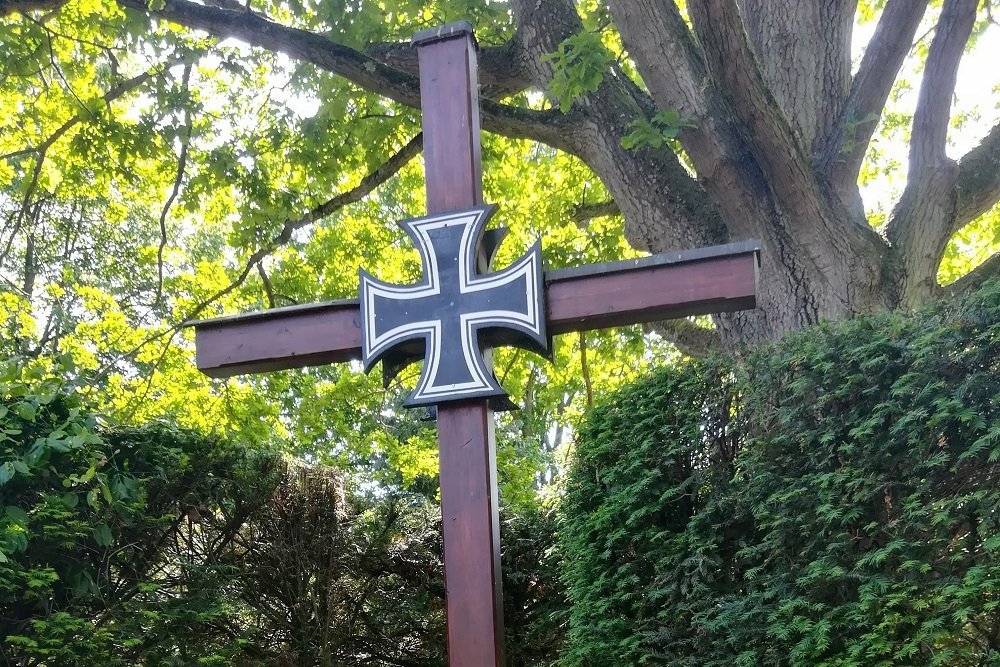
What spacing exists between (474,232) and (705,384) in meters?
1.16

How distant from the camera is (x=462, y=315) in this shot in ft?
11.3

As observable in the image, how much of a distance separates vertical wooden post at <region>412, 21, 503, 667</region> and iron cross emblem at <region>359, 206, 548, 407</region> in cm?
10

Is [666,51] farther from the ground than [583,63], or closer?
farther from the ground

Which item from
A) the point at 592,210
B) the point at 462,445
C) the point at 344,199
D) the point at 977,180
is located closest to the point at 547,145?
the point at 592,210

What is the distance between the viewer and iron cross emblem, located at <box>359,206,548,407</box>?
133 inches

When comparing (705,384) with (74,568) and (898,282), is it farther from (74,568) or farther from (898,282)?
(74,568)

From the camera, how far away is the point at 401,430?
13977mm

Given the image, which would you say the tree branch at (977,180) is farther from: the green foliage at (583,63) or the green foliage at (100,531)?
the green foliage at (100,531)

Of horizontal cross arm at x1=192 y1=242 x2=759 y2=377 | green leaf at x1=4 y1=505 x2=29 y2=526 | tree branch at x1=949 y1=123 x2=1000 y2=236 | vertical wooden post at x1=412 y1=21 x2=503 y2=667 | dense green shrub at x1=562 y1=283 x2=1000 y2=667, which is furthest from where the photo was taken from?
tree branch at x1=949 y1=123 x2=1000 y2=236

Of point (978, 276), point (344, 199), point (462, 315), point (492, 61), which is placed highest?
point (492, 61)

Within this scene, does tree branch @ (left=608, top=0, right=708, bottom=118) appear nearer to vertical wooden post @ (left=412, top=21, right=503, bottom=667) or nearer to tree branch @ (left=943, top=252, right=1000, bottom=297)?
vertical wooden post @ (left=412, top=21, right=503, bottom=667)

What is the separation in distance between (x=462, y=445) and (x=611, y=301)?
78 cm

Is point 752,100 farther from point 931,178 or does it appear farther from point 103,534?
point 103,534

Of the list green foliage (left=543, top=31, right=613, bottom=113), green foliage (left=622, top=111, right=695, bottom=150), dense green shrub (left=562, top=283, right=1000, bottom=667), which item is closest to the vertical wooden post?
dense green shrub (left=562, top=283, right=1000, bottom=667)
